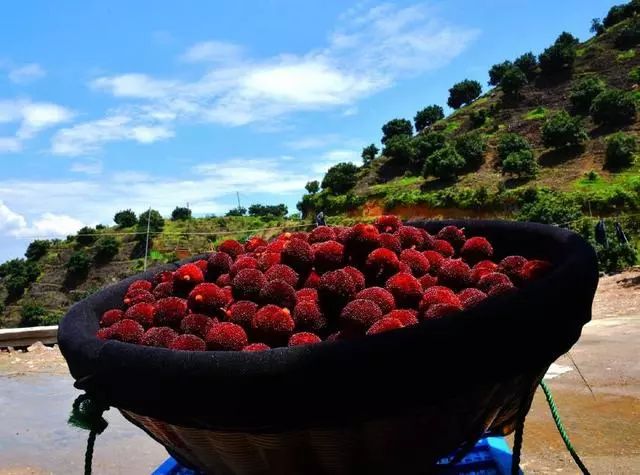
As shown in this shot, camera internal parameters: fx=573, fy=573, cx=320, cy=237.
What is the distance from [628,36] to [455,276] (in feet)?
178

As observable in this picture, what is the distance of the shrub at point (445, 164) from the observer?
39.6 metres

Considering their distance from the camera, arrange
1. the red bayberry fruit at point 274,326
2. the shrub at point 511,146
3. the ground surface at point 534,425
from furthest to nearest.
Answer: the shrub at point 511,146, the ground surface at point 534,425, the red bayberry fruit at point 274,326

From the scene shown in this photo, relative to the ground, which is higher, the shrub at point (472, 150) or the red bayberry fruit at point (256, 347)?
the shrub at point (472, 150)

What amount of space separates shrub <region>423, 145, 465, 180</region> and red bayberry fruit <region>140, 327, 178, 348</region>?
1559 inches

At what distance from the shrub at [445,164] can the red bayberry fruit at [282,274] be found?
39.4 metres

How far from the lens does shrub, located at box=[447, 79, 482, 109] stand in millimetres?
62469

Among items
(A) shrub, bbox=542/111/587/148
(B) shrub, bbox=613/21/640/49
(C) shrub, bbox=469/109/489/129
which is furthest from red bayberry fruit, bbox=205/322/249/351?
(B) shrub, bbox=613/21/640/49

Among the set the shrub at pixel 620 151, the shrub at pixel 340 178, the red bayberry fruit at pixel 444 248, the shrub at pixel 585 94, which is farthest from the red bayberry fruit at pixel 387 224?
the shrub at pixel 340 178

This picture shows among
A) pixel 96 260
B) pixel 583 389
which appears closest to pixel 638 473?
pixel 583 389

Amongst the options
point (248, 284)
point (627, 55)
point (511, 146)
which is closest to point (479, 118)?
point (511, 146)

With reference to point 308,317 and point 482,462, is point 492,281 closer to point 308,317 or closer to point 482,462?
point 308,317

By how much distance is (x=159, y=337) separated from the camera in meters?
1.17

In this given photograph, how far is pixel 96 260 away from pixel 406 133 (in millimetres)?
33188

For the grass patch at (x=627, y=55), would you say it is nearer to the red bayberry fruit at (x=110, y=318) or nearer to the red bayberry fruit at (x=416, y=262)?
the red bayberry fruit at (x=416, y=262)
